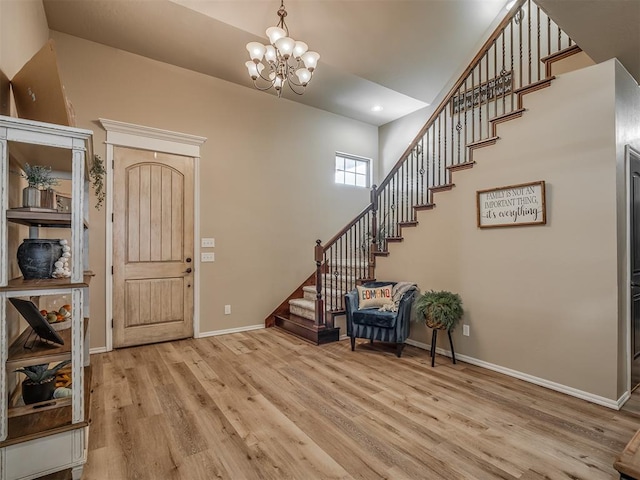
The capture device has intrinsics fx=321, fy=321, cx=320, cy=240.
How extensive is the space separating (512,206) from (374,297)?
1.77m

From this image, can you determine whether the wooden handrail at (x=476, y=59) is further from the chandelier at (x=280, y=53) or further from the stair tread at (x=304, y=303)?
the stair tread at (x=304, y=303)

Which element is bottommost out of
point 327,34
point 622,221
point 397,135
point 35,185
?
point 622,221

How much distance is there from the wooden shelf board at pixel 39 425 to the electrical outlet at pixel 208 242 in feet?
8.98

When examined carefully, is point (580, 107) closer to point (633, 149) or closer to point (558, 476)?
point (633, 149)

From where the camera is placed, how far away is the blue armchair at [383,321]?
3620 mm

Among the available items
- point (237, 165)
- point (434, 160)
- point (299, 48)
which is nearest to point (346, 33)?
point (299, 48)

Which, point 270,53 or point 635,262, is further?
point 270,53

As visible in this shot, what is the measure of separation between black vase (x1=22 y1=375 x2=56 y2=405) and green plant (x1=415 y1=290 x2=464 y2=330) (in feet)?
10.0

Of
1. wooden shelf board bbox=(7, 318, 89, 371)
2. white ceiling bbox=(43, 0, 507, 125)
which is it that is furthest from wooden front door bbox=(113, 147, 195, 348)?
wooden shelf board bbox=(7, 318, 89, 371)

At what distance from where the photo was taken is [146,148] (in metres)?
4.04

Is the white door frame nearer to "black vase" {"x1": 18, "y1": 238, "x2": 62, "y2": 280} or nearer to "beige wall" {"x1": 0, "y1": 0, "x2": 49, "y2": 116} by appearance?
"beige wall" {"x1": 0, "y1": 0, "x2": 49, "y2": 116}

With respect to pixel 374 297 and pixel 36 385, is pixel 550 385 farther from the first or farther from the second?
pixel 36 385

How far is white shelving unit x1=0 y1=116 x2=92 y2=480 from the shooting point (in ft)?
5.16

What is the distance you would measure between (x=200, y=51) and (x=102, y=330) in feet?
11.7
